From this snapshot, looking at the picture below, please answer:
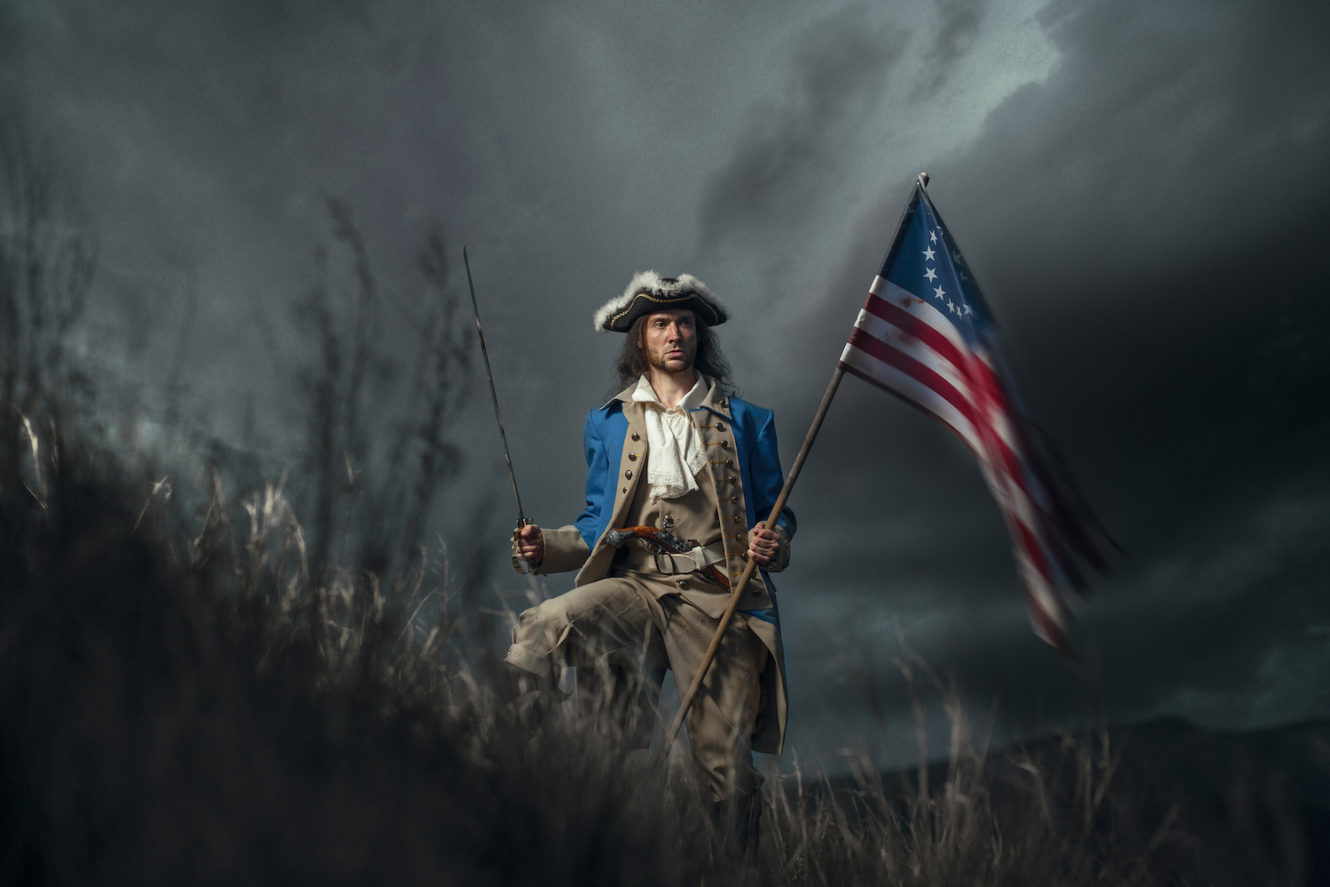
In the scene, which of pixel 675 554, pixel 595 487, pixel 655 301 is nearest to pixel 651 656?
pixel 675 554

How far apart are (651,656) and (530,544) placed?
69 cm

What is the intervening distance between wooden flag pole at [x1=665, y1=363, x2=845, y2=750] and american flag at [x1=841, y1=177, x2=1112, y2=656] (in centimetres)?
17

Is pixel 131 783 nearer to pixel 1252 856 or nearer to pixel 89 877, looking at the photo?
pixel 89 877

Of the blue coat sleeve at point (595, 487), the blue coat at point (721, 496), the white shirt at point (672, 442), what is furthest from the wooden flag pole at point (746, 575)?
the blue coat sleeve at point (595, 487)

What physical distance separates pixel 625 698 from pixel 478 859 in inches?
63.0

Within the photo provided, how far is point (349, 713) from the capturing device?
6.01 ft

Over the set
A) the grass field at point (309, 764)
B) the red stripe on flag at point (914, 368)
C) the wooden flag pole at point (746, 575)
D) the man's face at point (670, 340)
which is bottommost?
the grass field at point (309, 764)

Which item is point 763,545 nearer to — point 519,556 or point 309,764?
point 519,556

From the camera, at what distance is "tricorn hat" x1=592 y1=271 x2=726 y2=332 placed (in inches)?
161

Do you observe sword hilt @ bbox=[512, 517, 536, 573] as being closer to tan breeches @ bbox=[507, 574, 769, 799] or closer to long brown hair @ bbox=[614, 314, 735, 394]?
tan breeches @ bbox=[507, 574, 769, 799]

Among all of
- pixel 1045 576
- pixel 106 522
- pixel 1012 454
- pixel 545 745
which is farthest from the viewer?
pixel 1012 454

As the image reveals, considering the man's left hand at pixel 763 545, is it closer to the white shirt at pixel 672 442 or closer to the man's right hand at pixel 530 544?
the white shirt at pixel 672 442

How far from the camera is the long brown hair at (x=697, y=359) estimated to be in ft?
14.1

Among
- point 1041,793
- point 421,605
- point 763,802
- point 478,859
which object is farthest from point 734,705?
point 478,859
